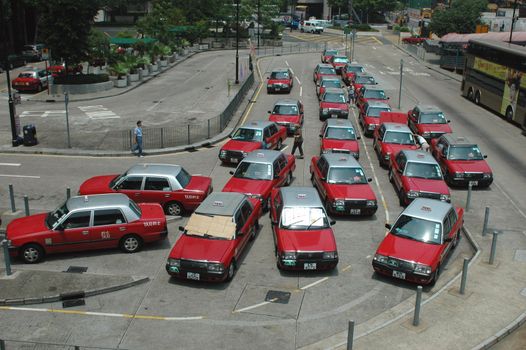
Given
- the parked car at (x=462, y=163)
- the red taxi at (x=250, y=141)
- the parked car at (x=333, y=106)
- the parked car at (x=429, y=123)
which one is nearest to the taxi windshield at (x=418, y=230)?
the parked car at (x=462, y=163)

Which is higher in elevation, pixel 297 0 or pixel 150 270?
pixel 297 0

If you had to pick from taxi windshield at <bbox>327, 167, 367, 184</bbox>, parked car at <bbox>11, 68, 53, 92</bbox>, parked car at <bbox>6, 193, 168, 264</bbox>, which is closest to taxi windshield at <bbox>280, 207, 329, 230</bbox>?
parked car at <bbox>6, 193, 168, 264</bbox>

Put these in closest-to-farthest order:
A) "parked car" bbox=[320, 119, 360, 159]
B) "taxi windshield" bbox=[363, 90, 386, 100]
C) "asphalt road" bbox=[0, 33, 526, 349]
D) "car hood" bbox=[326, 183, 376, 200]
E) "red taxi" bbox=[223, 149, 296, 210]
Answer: "asphalt road" bbox=[0, 33, 526, 349], "car hood" bbox=[326, 183, 376, 200], "red taxi" bbox=[223, 149, 296, 210], "parked car" bbox=[320, 119, 360, 159], "taxi windshield" bbox=[363, 90, 386, 100]

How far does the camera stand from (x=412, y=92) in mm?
46719

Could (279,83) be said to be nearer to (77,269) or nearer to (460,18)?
(77,269)

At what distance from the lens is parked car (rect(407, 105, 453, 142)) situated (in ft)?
94.7

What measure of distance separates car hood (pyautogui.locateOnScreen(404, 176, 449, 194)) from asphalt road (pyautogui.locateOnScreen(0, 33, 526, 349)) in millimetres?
988

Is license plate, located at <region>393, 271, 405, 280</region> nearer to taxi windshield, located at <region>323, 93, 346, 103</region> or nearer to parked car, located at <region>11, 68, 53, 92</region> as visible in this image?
taxi windshield, located at <region>323, 93, 346, 103</region>

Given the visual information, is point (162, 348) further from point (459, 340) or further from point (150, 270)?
point (459, 340)

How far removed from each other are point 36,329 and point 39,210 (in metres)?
7.89

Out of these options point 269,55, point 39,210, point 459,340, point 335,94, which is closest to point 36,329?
point 39,210

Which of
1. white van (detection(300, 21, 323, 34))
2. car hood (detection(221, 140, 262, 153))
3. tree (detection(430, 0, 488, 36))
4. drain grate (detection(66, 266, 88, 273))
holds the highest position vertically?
tree (detection(430, 0, 488, 36))

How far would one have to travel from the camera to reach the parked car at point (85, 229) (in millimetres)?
15844

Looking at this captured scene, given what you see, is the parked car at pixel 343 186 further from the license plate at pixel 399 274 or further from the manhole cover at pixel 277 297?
the manhole cover at pixel 277 297
